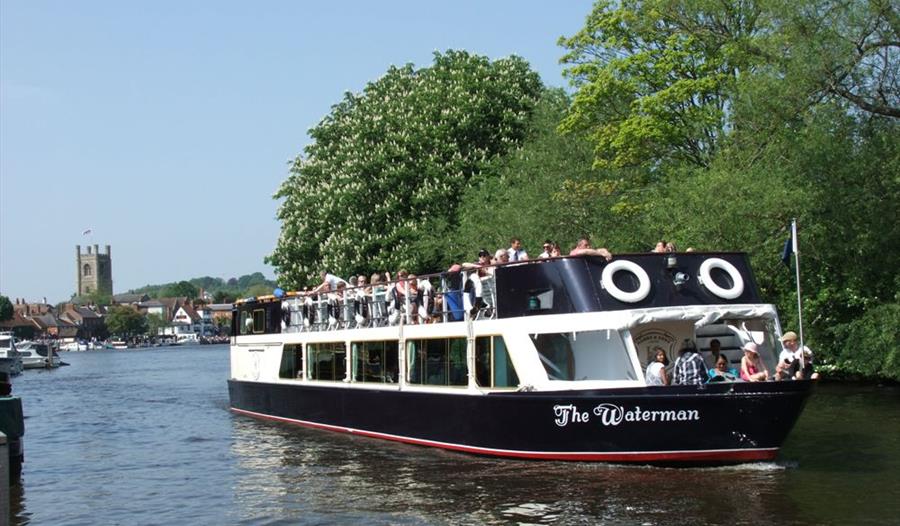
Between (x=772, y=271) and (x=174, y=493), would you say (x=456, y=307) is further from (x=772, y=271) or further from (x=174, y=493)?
(x=772, y=271)

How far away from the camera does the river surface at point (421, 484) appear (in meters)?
17.0

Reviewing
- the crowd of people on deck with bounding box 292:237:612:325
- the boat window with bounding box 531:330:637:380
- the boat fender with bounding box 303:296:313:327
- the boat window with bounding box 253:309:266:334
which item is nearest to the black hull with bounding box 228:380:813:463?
the boat window with bounding box 531:330:637:380

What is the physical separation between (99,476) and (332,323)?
7.52 meters

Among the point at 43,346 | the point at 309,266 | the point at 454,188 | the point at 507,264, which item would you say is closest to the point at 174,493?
the point at 507,264

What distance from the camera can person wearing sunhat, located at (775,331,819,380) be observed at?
19.3 m

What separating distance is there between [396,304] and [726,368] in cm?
836

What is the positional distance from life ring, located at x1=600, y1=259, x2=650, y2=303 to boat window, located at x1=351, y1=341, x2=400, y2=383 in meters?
6.89

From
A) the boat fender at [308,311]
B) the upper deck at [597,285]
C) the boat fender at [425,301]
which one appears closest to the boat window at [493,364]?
the upper deck at [597,285]

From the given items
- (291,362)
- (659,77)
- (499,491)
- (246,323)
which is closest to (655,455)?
(499,491)

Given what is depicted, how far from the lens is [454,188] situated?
5072cm

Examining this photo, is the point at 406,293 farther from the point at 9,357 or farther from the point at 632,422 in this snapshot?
the point at 9,357

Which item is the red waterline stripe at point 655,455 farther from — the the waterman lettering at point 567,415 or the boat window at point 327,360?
the boat window at point 327,360

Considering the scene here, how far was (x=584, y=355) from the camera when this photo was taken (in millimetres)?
20547

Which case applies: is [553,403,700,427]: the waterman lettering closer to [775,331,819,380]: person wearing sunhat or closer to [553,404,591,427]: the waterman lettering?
[553,404,591,427]: the waterman lettering
